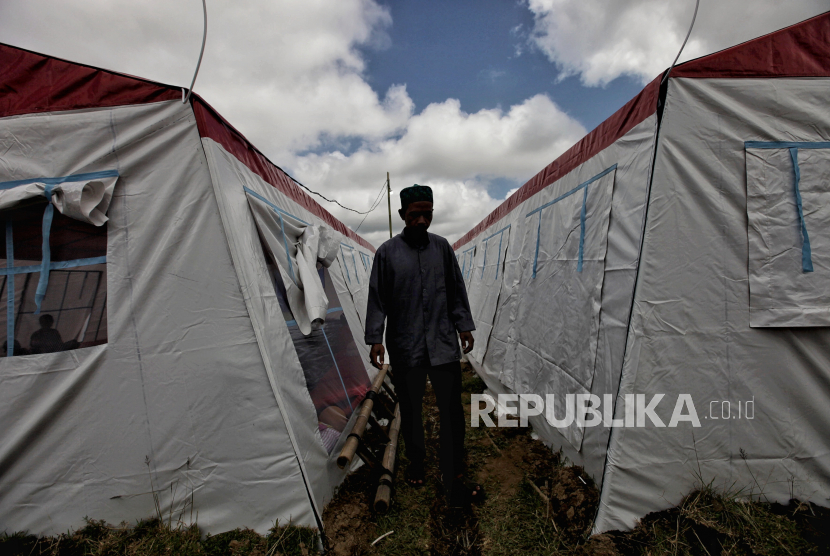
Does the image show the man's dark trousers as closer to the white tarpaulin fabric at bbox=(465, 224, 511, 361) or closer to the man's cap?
the man's cap

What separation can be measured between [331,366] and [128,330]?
58.3 inches

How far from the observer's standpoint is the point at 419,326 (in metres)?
2.26

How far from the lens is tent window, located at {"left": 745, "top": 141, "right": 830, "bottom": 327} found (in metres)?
1.81

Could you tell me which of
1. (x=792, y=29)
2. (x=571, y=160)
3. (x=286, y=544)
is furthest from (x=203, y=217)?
(x=792, y=29)

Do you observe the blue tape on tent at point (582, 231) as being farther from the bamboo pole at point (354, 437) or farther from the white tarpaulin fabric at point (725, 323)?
the bamboo pole at point (354, 437)

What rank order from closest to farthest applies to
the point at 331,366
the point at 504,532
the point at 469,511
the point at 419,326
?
the point at 504,532
the point at 469,511
the point at 419,326
the point at 331,366

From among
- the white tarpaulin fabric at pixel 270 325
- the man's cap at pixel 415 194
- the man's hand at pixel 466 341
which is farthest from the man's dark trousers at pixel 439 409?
the man's cap at pixel 415 194

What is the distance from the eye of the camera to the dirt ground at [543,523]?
1638 mm

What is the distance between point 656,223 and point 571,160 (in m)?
1.33

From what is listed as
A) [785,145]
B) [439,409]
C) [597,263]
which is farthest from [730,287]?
[439,409]

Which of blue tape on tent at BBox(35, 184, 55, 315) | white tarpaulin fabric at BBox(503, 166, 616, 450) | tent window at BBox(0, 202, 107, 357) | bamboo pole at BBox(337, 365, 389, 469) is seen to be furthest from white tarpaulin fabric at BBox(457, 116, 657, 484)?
blue tape on tent at BBox(35, 184, 55, 315)

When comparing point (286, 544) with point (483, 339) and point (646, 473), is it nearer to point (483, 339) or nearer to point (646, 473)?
point (646, 473)

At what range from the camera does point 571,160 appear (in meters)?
2.93

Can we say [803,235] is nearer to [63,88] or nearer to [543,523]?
[543,523]
